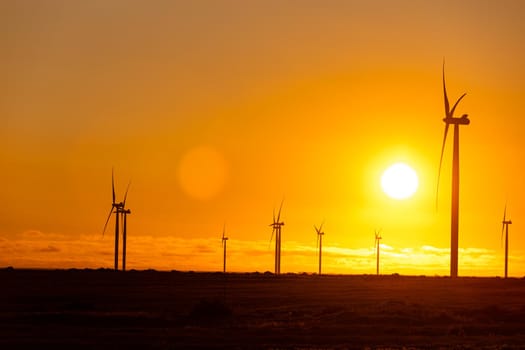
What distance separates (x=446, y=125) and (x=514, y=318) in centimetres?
3644

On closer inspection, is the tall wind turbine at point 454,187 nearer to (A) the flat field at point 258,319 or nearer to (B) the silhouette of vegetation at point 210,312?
(A) the flat field at point 258,319

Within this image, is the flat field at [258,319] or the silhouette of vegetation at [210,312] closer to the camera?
the flat field at [258,319]

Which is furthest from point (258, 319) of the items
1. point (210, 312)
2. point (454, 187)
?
point (454, 187)

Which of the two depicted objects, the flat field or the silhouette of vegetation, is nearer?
the flat field

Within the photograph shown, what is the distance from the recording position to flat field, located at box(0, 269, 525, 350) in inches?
2272

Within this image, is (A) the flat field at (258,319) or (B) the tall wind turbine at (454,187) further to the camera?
(B) the tall wind turbine at (454,187)

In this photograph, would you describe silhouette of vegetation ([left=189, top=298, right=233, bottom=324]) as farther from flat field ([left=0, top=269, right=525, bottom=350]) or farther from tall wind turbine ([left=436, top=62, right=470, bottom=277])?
tall wind turbine ([left=436, top=62, right=470, bottom=277])

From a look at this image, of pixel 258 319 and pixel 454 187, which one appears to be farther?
pixel 454 187

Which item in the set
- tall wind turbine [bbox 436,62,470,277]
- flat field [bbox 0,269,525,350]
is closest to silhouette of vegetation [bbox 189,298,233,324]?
flat field [bbox 0,269,525,350]

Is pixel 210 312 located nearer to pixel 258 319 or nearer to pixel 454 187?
pixel 258 319

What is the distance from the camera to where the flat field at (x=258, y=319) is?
5772cm

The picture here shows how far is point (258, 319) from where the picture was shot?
75500 mm

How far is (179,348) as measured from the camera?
176 ft

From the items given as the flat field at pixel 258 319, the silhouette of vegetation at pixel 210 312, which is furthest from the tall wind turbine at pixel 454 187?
the silhouette of vegetation at pixel 210 312
